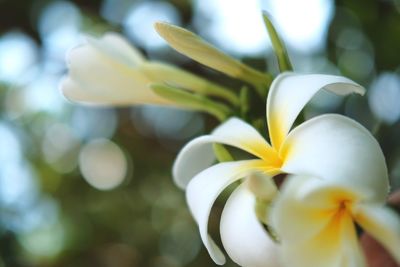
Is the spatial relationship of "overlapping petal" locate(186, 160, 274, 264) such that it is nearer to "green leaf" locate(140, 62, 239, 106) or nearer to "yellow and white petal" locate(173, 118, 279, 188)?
"yellow and white petal" locate(173, 118, 279, 188)

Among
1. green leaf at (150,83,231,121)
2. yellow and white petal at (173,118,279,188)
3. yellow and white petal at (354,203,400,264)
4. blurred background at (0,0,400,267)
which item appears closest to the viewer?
yellow and white petal at (354,203,400,264)

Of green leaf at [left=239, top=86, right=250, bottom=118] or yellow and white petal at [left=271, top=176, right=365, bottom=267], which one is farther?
green leaf at [left=239, top=86, right=250, bottom=118]

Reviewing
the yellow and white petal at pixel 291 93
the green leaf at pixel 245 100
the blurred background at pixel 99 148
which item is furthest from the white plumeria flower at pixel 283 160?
the blurred background at pixel 99 148

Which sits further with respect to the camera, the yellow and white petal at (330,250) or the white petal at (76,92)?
the white petal at (76,92)

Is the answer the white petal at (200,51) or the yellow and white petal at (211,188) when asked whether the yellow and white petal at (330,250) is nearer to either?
the yellow and white petal at (211,188)

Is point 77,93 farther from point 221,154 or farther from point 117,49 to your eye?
point 221,154

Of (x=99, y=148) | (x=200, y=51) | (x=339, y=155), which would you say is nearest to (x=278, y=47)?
(x=200, y=51)

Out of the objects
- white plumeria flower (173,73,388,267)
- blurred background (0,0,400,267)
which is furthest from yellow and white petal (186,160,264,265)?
blurred background (0,0,400,267)
